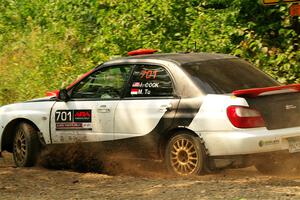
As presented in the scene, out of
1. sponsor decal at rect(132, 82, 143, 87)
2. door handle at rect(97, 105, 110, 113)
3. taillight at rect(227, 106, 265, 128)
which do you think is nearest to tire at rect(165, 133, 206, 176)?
taillight at rect(227, 106, 265, 128)

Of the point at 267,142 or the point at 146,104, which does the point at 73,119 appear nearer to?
the point at 146,104

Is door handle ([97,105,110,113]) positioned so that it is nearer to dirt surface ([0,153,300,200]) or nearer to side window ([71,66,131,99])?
side window ([71,66,131,99])

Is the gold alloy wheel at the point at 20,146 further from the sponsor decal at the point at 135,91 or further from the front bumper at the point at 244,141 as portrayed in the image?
the front bumper at the point at 244,141

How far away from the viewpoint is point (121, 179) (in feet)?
26.9

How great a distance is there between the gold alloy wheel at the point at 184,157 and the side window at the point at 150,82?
0.63 m

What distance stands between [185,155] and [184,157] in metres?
0.04

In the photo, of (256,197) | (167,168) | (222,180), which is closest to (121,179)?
(167,168)

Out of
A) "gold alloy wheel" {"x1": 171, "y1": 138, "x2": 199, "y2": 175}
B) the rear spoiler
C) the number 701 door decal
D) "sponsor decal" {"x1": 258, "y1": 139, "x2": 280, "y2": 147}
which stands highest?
the rear spoiler

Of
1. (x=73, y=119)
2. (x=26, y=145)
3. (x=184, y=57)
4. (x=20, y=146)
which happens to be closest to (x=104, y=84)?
(x=73, y=119)

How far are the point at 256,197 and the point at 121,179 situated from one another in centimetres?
203

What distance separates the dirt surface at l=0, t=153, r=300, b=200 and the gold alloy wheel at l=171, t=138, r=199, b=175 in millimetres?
188

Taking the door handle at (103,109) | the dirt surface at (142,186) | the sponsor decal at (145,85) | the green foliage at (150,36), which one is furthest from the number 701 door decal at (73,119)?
the green foliage at (150,36)

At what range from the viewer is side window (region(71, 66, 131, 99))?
911 cm

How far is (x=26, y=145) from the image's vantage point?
9789mm
